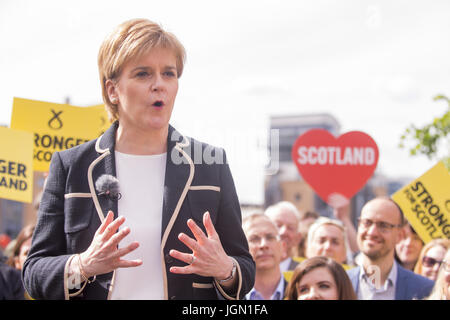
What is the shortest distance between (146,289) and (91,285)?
0.19m

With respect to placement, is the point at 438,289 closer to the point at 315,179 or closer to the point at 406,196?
the point at 406,196

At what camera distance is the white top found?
1.91 m

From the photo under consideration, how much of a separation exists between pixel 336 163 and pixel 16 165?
8.99 ft

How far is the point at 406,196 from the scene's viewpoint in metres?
4.41

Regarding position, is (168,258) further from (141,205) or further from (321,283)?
(321,283)

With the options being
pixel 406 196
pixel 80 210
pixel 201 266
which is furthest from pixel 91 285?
pixel 406 196

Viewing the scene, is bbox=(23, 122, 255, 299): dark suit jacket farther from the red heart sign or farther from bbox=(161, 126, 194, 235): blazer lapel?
the red heart sign

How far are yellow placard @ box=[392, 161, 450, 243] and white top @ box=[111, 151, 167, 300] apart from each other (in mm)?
2895

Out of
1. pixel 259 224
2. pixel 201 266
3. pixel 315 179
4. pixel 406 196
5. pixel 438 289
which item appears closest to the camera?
pixel 201 266

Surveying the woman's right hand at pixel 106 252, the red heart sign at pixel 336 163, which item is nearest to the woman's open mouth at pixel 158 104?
the woman's right hand at pixel 106 252

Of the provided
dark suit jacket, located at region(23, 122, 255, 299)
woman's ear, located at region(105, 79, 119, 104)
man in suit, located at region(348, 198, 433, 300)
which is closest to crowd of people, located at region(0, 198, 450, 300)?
man in suit, located at region(348, 198, 433, 300)
